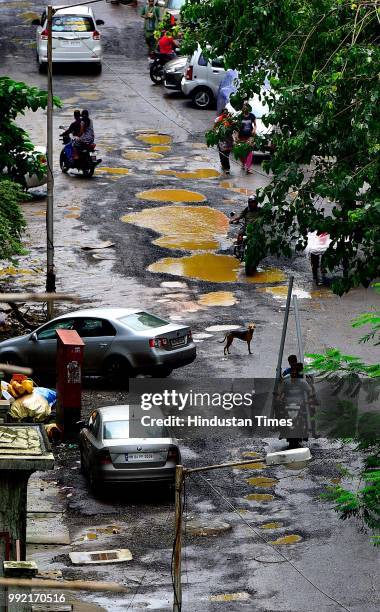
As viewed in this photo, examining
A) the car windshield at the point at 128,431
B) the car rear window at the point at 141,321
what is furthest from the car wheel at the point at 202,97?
the car windshield at the point at 128,431

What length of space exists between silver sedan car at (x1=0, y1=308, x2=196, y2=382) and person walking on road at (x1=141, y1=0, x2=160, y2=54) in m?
24.9

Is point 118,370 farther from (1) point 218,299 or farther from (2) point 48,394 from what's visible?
(1) point 218,299

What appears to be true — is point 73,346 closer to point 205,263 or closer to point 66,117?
point 205,263

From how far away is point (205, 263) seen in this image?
103ft

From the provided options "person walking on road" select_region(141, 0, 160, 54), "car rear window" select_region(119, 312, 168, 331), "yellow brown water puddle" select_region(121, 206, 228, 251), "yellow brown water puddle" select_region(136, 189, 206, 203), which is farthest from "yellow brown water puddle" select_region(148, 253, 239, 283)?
"person walking on road" select_region(141, 0, 160, 54)

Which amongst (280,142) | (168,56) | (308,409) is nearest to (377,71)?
(280,142)

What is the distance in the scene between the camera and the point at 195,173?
38344 millimetres

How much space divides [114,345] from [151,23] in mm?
27068

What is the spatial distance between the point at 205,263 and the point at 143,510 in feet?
41.9

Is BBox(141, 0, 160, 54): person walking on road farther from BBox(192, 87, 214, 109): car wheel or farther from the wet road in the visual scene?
BBox(192, 87, 214, 109): car wheel

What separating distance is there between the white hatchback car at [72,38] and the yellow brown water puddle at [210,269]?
15.0 m

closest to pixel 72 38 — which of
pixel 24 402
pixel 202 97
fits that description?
pixel 202 97

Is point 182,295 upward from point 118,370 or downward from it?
downward

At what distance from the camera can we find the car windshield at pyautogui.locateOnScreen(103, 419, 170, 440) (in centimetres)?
1970
